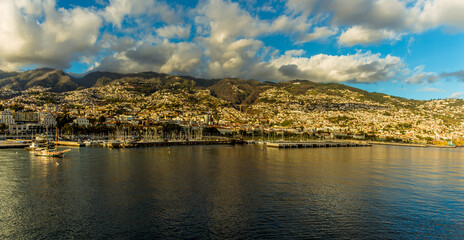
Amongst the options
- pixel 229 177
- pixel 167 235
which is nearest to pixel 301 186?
pixel 229 177

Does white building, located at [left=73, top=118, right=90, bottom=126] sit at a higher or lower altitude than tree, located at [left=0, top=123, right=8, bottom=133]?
higher

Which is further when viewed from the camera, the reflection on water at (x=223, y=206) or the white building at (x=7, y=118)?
the white building at (x=7, y=118)

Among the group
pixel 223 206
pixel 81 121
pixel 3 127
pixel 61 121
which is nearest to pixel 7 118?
pixel 3 127

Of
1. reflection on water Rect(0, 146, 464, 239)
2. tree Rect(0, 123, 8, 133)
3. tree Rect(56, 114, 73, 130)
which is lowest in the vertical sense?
reflection on water Rect(0, 146, 464, 239)

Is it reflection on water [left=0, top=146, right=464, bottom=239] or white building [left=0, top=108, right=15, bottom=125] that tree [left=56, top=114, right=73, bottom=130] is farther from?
reflection on water [left=0, top=146, right=464, bottom=239]

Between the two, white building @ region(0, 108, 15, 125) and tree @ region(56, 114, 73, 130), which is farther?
white building @ region(0, 108, 15, 125)

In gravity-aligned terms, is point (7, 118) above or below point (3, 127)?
above

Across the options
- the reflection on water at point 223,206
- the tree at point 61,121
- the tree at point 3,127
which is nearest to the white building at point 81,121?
the tree at point 61,121

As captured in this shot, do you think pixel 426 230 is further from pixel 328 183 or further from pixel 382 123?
pixel 382 123

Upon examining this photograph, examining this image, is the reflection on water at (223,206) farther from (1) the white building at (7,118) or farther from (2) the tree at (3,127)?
(1) the white building at (7,118)

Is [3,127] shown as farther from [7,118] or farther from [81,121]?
[81,121]

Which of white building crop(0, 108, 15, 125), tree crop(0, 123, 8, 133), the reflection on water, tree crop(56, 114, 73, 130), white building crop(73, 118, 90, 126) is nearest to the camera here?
the reflection on water

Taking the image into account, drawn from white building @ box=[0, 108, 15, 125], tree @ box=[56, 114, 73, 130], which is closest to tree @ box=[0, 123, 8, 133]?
white building @ box=[0, 108, 15, 125]
